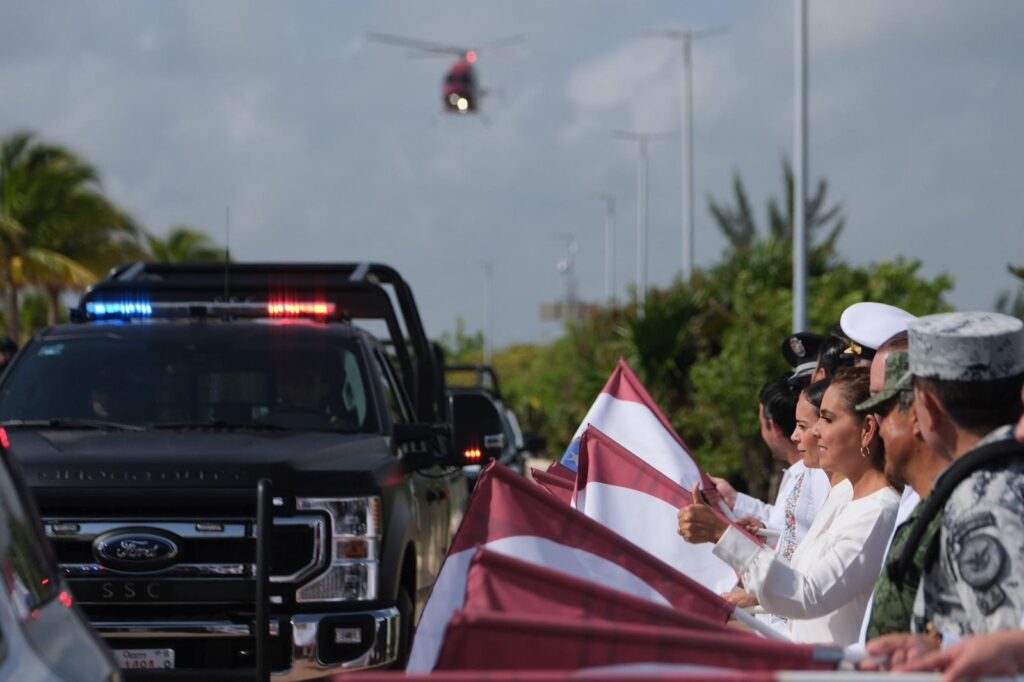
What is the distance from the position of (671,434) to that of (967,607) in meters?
4.38

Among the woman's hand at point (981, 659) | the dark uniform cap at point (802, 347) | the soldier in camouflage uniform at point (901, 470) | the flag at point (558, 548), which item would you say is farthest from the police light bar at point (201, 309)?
the woman's hand at point (981, 659)

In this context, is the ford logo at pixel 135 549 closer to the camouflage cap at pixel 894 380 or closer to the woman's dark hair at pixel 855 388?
the woman's dark hair at pixel 855 388

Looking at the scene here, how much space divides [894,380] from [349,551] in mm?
4120

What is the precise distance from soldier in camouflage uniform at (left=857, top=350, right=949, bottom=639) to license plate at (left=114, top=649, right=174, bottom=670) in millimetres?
4162

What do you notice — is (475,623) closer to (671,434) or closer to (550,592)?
(550,592)

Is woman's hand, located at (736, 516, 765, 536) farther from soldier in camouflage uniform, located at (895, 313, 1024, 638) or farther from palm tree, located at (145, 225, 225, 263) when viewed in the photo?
palm tree, located at (145, 225, 225, 263)

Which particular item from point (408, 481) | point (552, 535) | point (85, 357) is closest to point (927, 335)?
point (552, 535)

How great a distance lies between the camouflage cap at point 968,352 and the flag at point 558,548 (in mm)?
1022

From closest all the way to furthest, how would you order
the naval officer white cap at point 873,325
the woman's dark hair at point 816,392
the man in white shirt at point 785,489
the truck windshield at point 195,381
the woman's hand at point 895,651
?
the woman's hand at point 895,651, the woman's dark hair at point 816,392, the naval officer white cap at point 873,325, the man in white shirt at point 785,489, the truck windshield at point 195,381

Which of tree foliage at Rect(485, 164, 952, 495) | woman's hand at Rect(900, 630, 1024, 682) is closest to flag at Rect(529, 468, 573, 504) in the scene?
woman's hand at Rect(900, 630, 1024, 682)

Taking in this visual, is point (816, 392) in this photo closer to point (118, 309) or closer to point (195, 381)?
point (195, 381)

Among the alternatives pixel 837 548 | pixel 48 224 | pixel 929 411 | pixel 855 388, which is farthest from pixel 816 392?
pixel 48 224

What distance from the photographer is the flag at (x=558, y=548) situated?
4.58 metres

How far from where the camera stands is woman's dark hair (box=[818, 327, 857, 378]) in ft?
21.5
